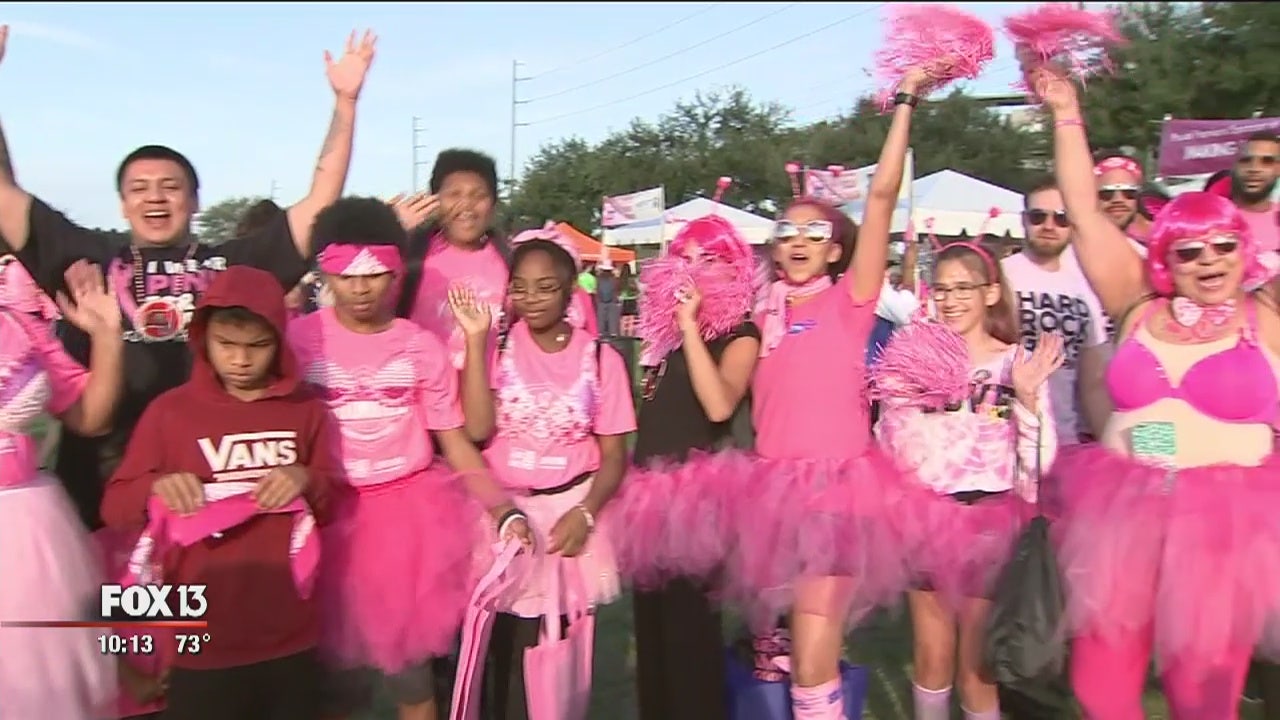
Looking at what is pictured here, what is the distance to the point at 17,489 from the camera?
3033mm

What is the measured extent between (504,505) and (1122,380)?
6.16ft

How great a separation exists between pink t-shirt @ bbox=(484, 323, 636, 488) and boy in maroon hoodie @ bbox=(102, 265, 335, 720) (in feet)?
2.17

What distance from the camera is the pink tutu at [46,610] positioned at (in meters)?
2.95

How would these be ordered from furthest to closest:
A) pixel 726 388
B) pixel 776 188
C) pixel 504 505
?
pixel 776 188 < pixel 726 388 < pixel 504 505

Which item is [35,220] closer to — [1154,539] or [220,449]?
[220,449]

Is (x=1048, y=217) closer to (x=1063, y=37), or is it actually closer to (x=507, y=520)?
(x=1063, y=37)

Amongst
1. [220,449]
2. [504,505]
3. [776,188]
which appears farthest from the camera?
[776,188]

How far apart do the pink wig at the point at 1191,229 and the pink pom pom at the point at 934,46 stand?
0.75 meters

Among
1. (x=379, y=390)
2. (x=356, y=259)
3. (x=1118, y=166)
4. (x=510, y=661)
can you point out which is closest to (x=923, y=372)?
(x=1118, y=166)

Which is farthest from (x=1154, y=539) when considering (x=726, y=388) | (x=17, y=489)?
(x=17, y=489)

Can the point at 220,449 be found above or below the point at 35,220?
below

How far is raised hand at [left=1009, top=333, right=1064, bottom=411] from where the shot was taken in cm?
355

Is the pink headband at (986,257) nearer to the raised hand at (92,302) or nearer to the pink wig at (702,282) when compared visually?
the pink wig at (702,282)

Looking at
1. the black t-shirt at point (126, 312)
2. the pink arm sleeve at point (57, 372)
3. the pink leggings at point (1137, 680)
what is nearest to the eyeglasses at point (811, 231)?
the pink leggings at point (1137, 680)
